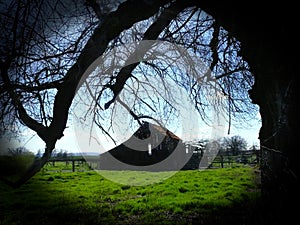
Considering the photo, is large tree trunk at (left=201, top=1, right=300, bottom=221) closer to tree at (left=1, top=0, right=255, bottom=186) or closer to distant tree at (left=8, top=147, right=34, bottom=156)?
tree at (left=1, top=0, right=255, bottom=186)

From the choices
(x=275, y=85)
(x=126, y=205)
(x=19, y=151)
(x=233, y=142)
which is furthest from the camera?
(x=233, y=142)

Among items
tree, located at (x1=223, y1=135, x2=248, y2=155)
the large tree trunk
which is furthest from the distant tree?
tree, located at (x1=223, y1=135, x2=248, y2=155)

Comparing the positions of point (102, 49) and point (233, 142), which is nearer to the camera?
point (102, 49)

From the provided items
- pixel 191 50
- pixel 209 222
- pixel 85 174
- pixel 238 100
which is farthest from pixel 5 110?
pixel 85 174

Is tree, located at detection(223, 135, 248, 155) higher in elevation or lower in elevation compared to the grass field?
higher

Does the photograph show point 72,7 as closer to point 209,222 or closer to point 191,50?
point 191,50

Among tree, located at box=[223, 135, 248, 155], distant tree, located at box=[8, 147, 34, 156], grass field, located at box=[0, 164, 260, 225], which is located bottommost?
grass field, located at box=[0, 164, 260, 225]

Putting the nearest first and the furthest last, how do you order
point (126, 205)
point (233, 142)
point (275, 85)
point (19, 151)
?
point (19, 151), point (275, 85), point (126, 205), point (233, 142)

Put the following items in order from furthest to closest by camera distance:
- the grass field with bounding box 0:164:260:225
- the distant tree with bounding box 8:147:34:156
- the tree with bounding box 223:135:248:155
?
the tree with bounding box 223:135:248:155, the grass field with bounding box 0:164:260:225, the distant tree with bounding box 8:147:34:156

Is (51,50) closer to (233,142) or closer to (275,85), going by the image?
(275,85)

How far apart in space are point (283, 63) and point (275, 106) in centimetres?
36

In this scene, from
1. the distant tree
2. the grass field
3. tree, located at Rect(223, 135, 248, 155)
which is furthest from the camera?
tree, located at Rect(223, 135, 248, 155)

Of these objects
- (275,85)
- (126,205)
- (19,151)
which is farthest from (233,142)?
(19,151)

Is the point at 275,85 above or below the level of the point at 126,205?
above
